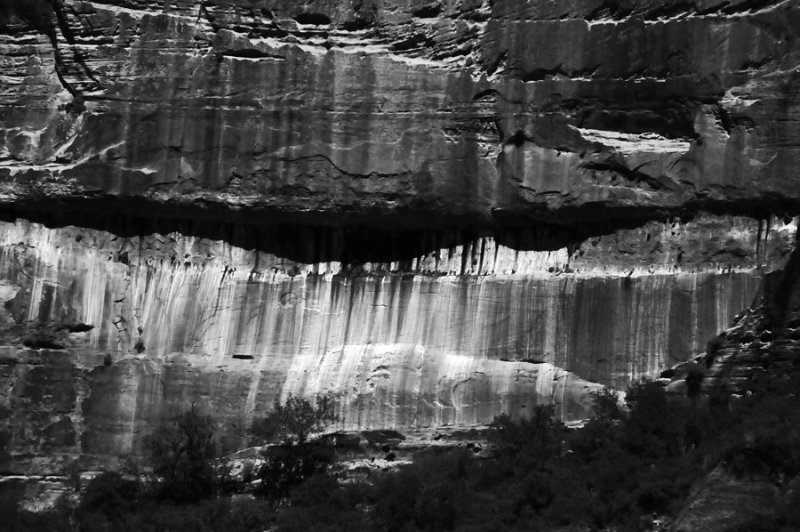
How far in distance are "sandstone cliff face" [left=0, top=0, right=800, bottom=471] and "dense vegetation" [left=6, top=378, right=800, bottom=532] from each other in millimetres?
1349

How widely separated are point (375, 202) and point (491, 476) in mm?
6199

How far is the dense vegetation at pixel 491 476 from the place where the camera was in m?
27.1

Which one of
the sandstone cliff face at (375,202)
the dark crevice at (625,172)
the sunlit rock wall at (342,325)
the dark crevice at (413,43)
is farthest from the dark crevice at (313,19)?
the dark crevice at (625,172)

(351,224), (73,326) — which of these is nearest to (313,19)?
(351,224)

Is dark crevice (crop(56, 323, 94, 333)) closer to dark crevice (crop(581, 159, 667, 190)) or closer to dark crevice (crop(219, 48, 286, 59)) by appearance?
dark crevice (crop(219, 48, 286, 59))

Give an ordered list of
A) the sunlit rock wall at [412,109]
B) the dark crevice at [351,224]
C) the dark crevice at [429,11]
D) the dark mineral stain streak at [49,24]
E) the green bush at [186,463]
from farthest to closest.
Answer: the dark mineral stain streak at [49,24]
the dark crevice at [429,11]
the dark crevice at [351,224]
the sunlit rock wall at [412,109]
the green bush at [186,463]

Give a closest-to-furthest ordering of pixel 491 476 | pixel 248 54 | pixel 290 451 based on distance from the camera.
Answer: pixel 491 476 < pixel 290 451 < pixel 248 54

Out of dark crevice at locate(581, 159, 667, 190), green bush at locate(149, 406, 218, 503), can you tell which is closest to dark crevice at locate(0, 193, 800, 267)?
Result: dark crevice at locate(581, 159, 667, 190)

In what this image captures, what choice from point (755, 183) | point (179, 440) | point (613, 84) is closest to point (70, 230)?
point (179, 440)

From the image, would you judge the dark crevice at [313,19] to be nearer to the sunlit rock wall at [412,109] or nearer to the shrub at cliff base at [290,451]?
the sunlit rock wall at [412,109]

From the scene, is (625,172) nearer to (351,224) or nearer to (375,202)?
(375,202)

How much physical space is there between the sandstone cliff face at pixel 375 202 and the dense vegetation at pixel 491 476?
4.43 feet

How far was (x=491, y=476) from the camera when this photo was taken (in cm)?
2917

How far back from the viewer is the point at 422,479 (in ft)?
94.6
